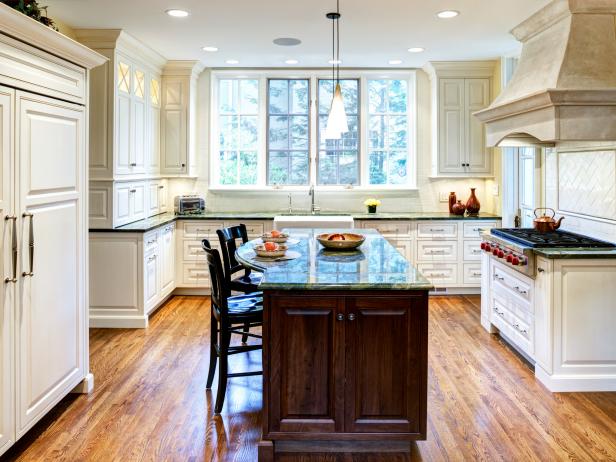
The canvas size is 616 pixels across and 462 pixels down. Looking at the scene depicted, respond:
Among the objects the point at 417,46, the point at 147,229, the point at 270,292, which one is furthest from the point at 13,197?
the point at 417,46

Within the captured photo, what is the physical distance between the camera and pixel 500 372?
3744mm

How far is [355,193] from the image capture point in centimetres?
657

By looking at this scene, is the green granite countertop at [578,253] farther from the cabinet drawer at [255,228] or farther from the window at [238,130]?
the window at [238,130]

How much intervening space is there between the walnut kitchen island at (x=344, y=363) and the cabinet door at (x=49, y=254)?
115 cm

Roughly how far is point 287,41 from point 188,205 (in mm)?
2132

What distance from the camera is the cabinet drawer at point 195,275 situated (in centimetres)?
603

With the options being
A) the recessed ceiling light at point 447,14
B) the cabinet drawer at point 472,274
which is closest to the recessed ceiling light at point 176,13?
the recessed ceiling light at point 447,14

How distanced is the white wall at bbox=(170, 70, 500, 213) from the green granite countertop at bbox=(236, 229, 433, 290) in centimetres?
279

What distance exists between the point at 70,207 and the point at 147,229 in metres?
1.74

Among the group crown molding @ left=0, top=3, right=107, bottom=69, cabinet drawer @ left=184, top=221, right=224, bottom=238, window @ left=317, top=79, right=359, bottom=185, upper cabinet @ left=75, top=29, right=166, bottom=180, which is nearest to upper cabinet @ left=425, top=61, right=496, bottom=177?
window @ left=317, top=79, right=359, bottom=185

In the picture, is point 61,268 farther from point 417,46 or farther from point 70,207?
point 417,46

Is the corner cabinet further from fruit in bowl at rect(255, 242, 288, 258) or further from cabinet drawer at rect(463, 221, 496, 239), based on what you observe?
cabinet drawer at rect(463, 221, 496, 239)

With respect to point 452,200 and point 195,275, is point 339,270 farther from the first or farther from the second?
point 452,200

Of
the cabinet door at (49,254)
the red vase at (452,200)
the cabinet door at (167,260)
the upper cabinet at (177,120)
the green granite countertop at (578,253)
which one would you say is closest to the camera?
the cabinet door at (49,254)
